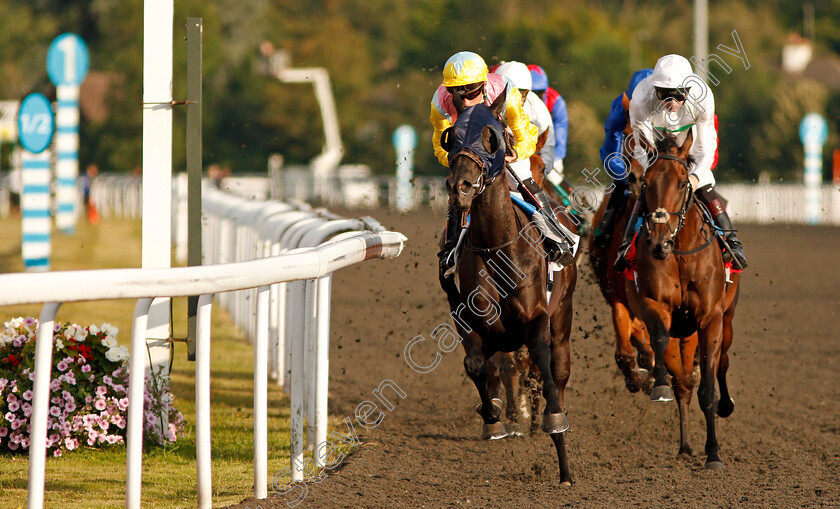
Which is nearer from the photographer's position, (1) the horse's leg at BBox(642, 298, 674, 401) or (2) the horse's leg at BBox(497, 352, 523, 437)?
(1) the horse's leg at BBox(642, 298, 674, 401)

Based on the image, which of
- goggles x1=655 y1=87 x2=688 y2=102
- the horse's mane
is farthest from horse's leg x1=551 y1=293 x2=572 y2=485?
goggles x1=655 y1=87 x2=688 y2=102

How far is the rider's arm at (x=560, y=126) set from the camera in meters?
7.07

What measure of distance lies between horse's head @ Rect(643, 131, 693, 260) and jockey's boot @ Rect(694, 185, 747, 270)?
0.42 meters

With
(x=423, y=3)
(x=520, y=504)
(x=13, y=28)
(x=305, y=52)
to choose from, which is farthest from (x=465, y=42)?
(x=520, y=504)

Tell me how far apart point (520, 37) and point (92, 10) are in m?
20.2

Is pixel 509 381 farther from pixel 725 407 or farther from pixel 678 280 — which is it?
pixel 725 407

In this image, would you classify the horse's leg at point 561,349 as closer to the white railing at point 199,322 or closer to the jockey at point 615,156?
the white railing at point 199,322

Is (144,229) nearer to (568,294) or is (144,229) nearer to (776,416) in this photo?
(568,294)

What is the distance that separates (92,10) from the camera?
48344 millimetres

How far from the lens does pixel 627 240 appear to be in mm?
5859

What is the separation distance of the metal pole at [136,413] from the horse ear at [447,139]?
5.27 ft

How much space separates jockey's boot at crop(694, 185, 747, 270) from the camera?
5730 millimetres

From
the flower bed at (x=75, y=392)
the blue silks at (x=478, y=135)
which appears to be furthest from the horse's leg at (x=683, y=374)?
the flower bed at (x=75, y=392)

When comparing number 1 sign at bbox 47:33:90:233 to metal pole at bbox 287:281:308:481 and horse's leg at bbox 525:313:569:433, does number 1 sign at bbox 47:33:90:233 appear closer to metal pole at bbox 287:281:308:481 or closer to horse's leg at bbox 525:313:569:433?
metal pole at bbox 287:281:308:481
